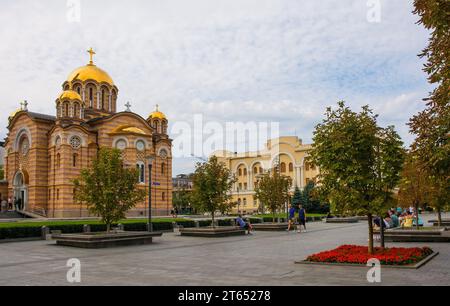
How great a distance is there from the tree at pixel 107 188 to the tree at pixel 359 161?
32.2 ft

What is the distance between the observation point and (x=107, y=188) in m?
19.1

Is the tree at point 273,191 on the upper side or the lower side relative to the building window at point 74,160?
lower

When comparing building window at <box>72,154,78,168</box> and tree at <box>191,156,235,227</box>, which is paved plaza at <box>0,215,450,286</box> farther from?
building window at <box>72,154,78,168</box>

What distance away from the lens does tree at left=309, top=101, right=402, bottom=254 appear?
1248 centimetres

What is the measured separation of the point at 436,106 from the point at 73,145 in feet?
134


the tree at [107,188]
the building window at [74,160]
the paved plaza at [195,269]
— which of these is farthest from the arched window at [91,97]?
the paved plaza at [195,269]

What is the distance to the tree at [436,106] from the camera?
952cm

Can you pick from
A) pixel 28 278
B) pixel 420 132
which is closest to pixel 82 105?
pixel 28 278

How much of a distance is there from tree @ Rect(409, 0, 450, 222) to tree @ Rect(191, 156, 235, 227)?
15.3 meters

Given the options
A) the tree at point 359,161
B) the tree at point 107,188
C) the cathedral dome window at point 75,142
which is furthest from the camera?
the cathedral dome window at point 75,142

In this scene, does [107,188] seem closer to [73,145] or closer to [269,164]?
[73,145]

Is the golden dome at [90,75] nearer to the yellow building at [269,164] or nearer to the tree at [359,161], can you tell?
the yellow building at [269,164]

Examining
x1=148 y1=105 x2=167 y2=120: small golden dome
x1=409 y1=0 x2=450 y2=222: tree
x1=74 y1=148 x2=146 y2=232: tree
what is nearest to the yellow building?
x1=148 y1=105 x2=167 y2=120: small golden dome

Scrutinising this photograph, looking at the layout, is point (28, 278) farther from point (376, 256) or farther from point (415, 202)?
point (415, 202)
